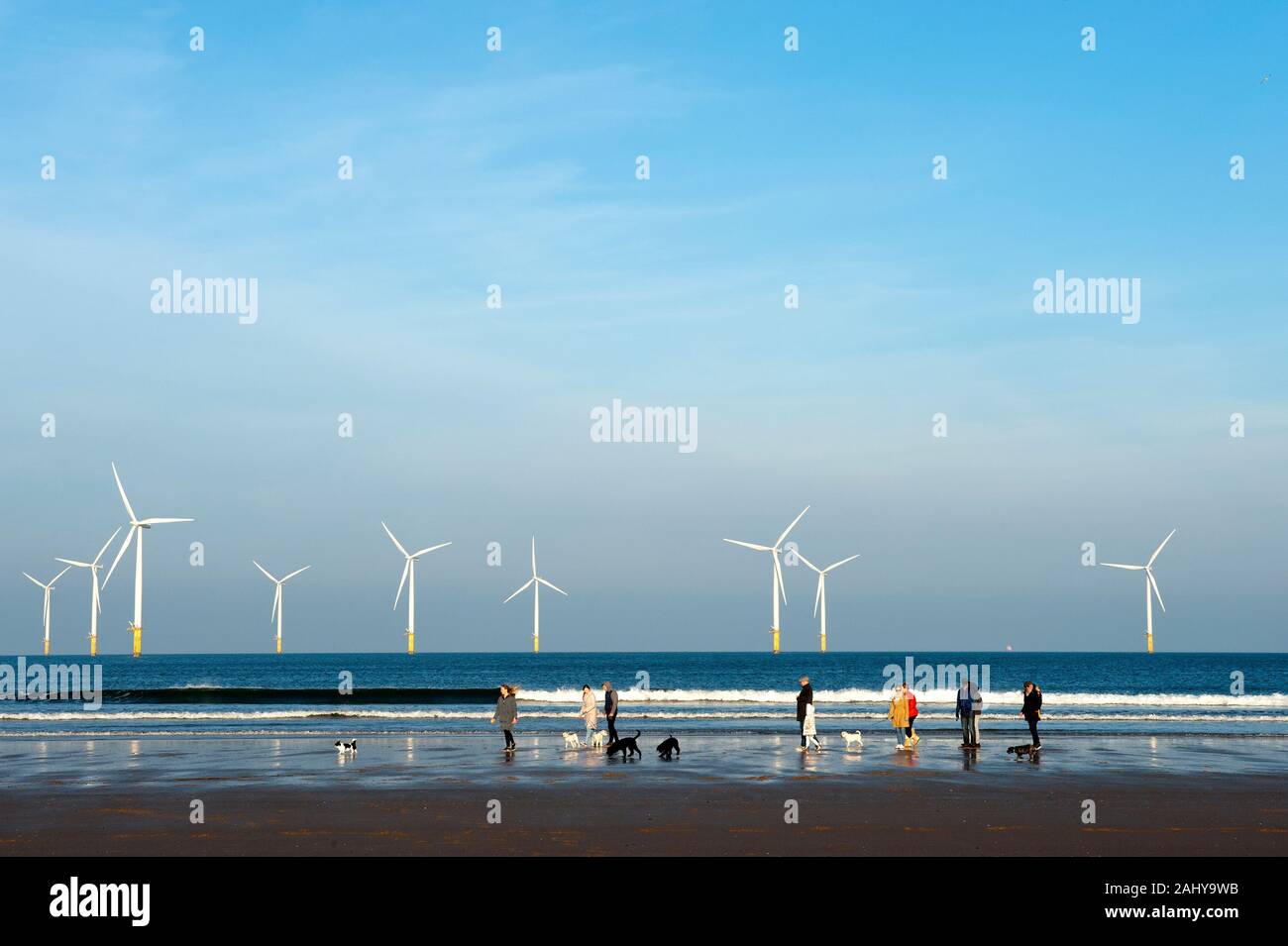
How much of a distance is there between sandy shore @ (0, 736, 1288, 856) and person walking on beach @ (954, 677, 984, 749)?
0.64 metres

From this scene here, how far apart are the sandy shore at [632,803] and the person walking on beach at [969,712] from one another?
25.4 inches

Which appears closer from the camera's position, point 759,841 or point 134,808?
point 759,841

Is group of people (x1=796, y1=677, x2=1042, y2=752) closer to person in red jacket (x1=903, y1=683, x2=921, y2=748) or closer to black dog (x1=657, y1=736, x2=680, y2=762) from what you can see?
person in red jacket (x1=903, y1=683, x2=921, y2=748)

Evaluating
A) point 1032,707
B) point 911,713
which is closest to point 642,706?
point 911,713

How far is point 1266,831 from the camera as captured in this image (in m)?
19.6

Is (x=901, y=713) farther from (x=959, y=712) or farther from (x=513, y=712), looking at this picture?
(x=513, y=712)

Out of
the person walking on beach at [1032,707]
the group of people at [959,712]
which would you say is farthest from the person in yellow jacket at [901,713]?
the person walking on beach at [1032,707]

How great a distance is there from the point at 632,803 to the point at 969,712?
1578cm

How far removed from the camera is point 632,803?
23031mm

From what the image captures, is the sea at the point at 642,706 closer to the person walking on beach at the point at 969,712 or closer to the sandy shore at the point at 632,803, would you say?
the person walking on beach at the point at 969,712

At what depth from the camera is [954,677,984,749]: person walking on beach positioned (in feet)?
115

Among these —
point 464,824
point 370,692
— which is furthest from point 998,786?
point 370,692
